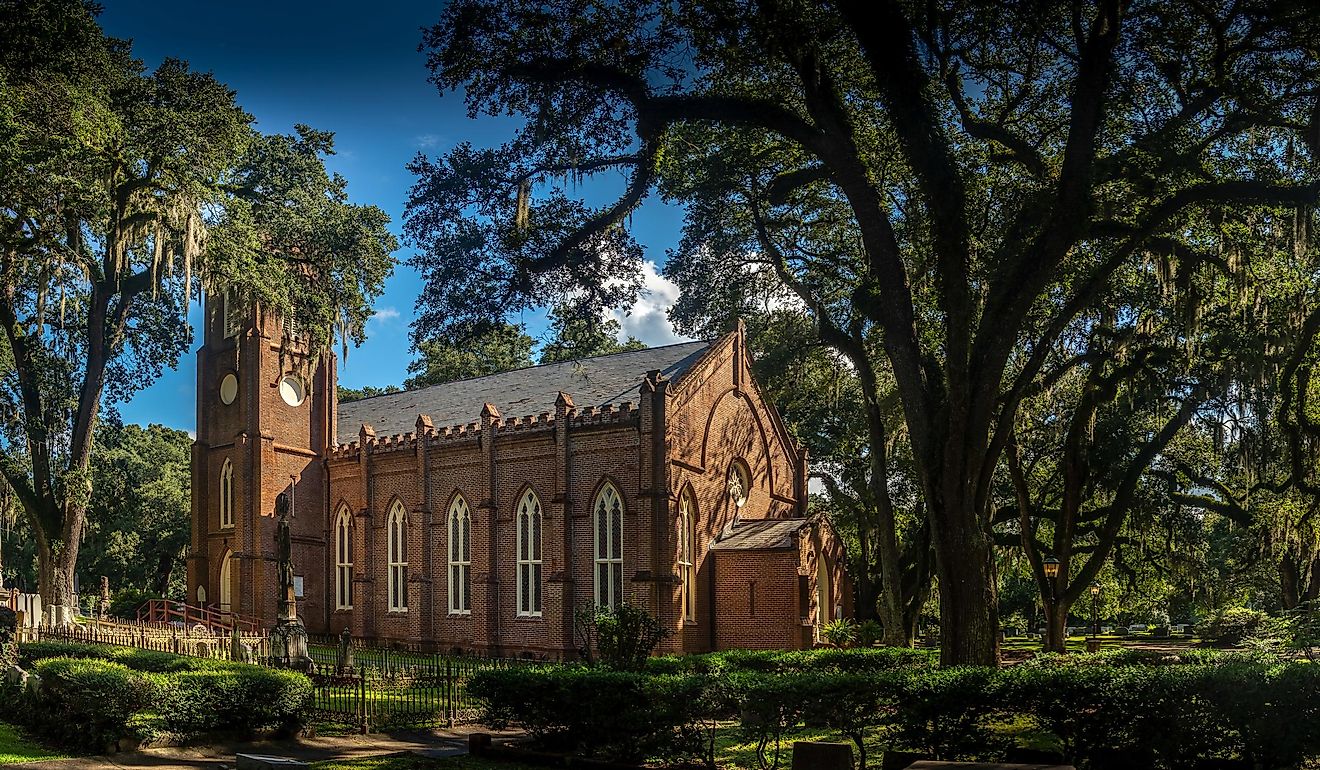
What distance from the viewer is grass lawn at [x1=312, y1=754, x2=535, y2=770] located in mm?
14711

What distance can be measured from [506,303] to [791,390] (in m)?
14.2

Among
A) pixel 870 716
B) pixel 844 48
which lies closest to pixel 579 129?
pixel 844 48

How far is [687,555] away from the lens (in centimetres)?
3306

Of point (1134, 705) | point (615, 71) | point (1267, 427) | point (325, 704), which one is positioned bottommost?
point (325, 704)

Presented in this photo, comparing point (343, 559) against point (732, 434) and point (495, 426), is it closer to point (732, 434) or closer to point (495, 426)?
point (495, 426)

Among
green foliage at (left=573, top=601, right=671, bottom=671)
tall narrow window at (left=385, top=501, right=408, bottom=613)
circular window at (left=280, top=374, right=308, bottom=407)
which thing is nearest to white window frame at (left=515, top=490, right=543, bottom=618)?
tall narrow window at (left=385, top=501, right=408, bottom=613)

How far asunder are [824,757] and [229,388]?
3397 cm

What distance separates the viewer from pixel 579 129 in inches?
704

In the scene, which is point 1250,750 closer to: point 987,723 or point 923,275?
point 987,723

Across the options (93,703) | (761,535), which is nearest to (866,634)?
(761,535)

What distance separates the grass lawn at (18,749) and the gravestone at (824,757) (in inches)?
429

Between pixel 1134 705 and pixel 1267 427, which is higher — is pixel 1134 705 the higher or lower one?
the lower one

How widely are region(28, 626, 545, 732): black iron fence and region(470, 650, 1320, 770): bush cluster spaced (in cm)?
291

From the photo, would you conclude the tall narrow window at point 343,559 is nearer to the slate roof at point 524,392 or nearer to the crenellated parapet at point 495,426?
the crenellated parapet at point 495,426
